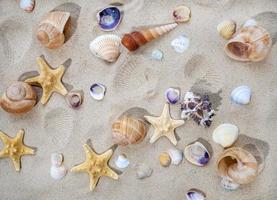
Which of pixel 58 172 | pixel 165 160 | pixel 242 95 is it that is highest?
pixel 242 95

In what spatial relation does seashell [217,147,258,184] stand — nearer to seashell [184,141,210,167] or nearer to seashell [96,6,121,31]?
seashell [184,141,210,167]

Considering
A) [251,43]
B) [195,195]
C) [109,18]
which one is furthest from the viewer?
[109,18]

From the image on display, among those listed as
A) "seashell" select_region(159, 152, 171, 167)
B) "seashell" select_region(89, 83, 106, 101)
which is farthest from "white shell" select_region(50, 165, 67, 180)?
"seashell" select_region(159, 152, 171, 167)

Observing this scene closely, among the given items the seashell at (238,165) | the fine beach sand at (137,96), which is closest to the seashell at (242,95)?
the fine beach sand at (137,96)

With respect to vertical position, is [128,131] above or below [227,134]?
below

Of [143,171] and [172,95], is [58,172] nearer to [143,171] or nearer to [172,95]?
[143,171]

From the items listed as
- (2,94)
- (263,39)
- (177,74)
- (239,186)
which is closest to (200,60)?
(177,74)

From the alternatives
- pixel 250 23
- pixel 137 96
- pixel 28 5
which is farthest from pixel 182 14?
pixel 28 5
